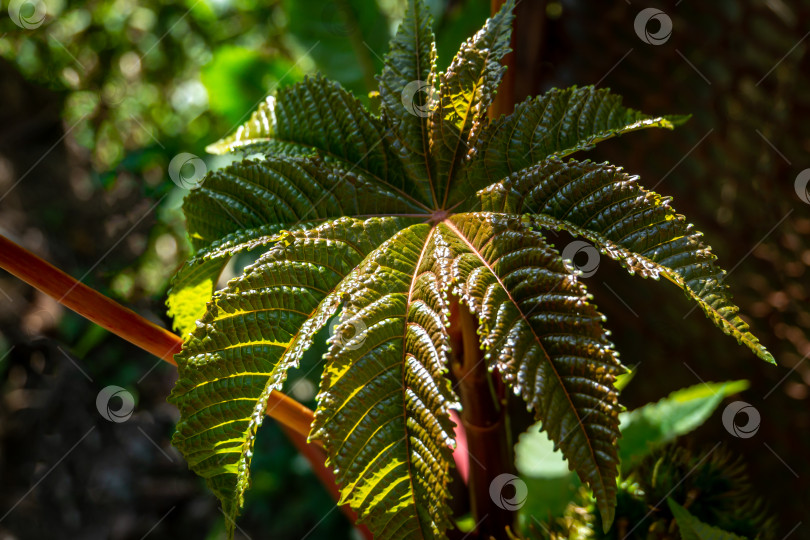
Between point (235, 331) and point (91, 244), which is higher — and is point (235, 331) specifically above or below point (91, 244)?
below

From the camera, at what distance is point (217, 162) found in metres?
0.95

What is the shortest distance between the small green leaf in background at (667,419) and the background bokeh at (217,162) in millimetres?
277

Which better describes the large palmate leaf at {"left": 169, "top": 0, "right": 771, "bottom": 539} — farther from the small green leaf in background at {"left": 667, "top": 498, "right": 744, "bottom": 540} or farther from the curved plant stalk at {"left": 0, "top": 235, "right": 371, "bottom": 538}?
the small green leaf in background at {"left": 667, "top": 498, "right": 744, "bottom": 540}

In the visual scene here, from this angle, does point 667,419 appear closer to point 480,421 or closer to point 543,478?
point 543,478

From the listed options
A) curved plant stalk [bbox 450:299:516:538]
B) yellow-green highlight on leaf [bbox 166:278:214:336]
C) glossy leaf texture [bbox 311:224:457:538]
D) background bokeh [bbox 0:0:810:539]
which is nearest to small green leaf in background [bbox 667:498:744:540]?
curved plant stalk [bbox 450:299:516:538]

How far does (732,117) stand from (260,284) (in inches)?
29.9

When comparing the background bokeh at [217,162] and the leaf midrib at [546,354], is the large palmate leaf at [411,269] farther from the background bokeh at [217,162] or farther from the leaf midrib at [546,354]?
the background bokeh at [217,162]

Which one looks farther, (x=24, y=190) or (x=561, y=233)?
(x=24, y=190)

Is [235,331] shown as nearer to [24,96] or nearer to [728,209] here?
[728,209]

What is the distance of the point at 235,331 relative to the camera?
0.34m

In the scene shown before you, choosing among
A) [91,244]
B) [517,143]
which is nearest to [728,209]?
[517,143]

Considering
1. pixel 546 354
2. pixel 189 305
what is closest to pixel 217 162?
pixel 189 305

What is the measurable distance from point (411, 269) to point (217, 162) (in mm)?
680

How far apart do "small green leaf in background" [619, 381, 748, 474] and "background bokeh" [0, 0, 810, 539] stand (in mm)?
277
